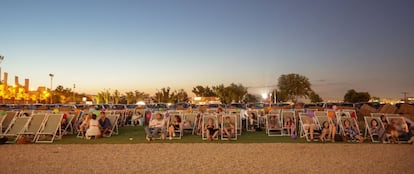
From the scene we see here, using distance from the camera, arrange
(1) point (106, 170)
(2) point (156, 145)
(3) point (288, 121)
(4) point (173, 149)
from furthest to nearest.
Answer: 1. (3) point (288, 121)
2. (2) point (156, 145)
3. (4) point (173, 149)
4. (1) point (106, 170)

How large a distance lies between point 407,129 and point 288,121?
3.57m

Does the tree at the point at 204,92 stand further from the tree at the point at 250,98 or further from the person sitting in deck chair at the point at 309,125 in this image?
the person sitting in deck chair at the point at 309,125

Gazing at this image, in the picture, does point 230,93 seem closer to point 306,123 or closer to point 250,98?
point 250,98

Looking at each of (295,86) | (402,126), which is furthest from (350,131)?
(295,86)

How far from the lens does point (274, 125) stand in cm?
1298

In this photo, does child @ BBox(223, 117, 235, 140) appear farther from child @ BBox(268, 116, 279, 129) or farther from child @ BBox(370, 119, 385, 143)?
child @ BBox(370, 119, 385, 143)

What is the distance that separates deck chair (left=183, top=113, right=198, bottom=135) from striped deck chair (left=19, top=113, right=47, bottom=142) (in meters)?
4.58

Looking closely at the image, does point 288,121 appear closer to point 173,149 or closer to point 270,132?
point 270,132

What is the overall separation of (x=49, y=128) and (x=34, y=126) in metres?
0.45

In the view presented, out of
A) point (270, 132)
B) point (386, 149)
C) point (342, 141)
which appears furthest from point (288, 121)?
point (386, 149)

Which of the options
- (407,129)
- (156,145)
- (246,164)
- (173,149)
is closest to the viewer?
(246,164)

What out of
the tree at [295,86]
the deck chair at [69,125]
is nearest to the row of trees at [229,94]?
the tree at [295,86]

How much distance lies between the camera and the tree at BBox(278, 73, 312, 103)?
61.2 meters

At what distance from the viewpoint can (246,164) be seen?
22.1 ft
